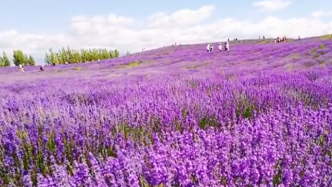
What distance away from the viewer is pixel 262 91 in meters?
4.10

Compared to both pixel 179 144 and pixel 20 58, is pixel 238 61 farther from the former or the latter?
pixel 20 58

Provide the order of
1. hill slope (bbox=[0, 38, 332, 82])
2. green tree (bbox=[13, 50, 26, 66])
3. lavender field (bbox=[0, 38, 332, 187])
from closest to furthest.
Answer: lavender field (bbox=[0, 38, 332, 187]), hill slope (bbox=[0, 38, 332, 82]), green tree (bbox=[13, 50, 26, 66])

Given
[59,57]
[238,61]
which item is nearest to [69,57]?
[59,57]

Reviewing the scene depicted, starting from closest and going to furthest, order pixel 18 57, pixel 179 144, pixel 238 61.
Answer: pixel 179 144
pixel 238 61
pixel 18 57

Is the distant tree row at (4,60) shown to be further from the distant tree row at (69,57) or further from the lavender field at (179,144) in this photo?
the lavender field at (179,144)

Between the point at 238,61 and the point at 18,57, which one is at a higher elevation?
the point at 18,57

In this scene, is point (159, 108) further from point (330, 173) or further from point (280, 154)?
point (330, 173)

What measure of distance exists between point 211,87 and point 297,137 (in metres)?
2.91

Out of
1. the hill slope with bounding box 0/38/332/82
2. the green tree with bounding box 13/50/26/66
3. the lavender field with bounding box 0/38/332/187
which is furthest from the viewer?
the green tree with bounding box 13/50/26/66

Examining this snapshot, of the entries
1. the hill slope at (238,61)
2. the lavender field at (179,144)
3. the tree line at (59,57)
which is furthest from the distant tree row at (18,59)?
the lavender field at (179,144)

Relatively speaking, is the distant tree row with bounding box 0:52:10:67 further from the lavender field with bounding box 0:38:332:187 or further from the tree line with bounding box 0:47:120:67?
the lavender field with bounding box 0:38:332:187

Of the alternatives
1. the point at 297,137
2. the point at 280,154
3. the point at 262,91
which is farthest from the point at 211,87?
the point at 280,154

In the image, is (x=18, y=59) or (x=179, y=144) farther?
(x=18, y=59)

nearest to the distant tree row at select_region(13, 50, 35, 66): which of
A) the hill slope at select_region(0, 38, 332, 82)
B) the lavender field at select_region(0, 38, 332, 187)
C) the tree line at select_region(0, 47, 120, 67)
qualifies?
the tree line at select_region(0, 47, 120, 67)
